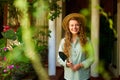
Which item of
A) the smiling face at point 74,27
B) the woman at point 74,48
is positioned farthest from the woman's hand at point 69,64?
the smiling face at point 74,27

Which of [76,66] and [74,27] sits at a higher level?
[74,27]

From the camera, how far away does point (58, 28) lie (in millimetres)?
8375

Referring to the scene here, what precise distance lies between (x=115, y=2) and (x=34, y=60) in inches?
293

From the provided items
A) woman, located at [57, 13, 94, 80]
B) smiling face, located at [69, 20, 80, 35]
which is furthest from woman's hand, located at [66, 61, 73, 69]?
smiling face, located at [69, 20, 80, 35]

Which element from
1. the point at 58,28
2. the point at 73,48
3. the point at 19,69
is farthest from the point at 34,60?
the point at 58,28

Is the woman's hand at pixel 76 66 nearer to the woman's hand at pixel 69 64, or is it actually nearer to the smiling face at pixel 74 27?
the woman's hand at pixel 69 64

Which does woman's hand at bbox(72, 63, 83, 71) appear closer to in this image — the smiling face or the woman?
the woman

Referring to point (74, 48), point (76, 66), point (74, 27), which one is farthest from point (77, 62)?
point (74, 27)

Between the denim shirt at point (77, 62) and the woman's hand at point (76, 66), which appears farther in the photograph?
the woman's hand at point (76, 66)

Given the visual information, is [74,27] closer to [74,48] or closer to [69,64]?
[74,48]

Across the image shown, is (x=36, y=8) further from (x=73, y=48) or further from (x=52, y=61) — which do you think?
(x=52, y=61)

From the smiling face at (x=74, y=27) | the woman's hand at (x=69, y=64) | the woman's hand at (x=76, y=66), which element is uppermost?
the smiling face at (x=74, y=27)

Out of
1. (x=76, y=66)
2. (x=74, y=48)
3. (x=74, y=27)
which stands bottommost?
(x=76, y=66)

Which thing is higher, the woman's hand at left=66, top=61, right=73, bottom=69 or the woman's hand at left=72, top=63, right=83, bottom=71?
the woman's hand at left=66, top=61, right=73, bottom=69
